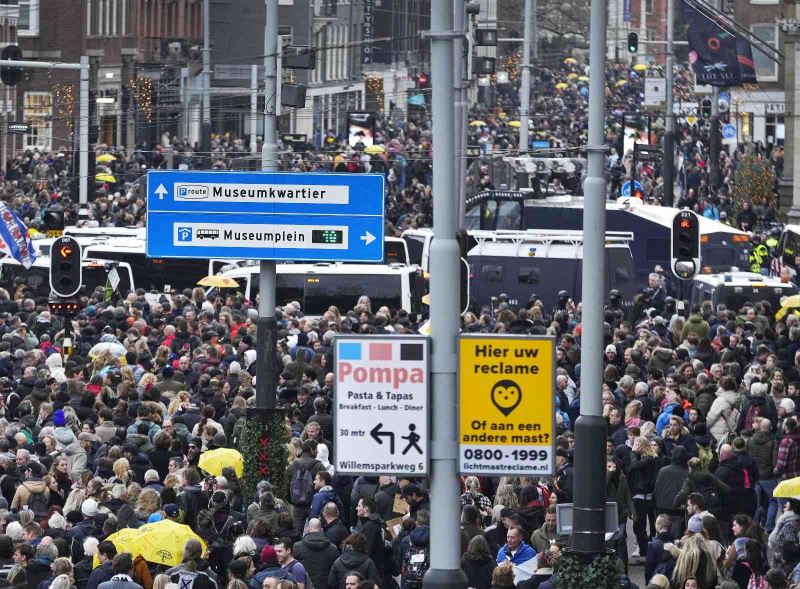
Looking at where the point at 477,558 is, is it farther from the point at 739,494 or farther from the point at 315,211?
the point at 315,211

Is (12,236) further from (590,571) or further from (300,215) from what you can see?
(590,571)

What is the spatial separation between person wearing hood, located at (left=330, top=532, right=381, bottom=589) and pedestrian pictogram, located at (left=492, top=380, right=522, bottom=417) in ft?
14.9

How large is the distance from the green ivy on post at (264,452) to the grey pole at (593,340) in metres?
5.96

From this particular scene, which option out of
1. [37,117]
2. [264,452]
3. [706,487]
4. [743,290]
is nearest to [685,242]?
[706,487]

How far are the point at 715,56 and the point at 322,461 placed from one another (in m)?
34.9

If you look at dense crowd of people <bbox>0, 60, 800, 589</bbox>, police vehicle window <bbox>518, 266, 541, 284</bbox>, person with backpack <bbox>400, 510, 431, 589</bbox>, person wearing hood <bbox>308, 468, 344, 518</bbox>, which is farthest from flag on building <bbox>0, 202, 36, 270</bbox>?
person with backpack <bbox>400, 510, 431, 589</bbox>

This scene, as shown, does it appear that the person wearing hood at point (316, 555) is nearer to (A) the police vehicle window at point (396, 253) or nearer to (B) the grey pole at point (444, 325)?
(B) the grey pole at point (444, 325)

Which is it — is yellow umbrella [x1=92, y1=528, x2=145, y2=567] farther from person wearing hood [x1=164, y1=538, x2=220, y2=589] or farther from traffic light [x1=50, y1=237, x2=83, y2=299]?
traffic light [x1=50, y1=237, x2=83, y2=299]

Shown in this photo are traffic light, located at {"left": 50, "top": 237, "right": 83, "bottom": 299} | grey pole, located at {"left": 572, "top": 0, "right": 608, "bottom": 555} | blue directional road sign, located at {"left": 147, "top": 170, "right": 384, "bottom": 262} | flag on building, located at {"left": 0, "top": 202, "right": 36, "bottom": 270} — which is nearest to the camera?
grey pole, located at {"left": 572, "top": 0, "right": 608, "bottom": 555}

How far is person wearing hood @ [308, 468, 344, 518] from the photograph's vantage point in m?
17.6

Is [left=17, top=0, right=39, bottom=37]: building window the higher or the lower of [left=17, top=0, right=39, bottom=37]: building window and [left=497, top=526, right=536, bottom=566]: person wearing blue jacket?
the higher

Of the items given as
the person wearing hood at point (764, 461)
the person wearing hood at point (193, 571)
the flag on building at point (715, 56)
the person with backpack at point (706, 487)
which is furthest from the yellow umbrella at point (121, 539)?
the flag on building at point (715, 56)

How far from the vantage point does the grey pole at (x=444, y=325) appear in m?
11.0

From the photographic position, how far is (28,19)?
74312 mm
